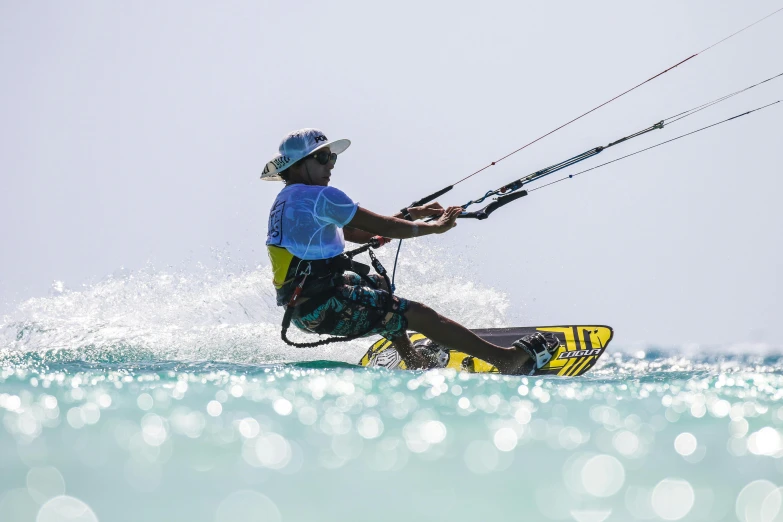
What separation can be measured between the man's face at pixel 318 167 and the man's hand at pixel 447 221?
2.81 feet

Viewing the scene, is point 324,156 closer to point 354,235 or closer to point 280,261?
point 280,261

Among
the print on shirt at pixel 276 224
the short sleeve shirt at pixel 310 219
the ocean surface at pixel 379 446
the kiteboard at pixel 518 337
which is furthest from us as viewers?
the kiteboard at pixel 518 337

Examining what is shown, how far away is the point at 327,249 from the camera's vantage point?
18.6 feet

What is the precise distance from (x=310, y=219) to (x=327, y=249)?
0.85 ft

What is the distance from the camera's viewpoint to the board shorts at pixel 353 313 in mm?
5742

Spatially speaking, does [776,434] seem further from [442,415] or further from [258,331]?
[258,331]

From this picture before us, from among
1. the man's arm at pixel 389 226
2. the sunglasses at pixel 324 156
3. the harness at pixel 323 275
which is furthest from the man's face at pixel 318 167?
the harness at pixel 323 275

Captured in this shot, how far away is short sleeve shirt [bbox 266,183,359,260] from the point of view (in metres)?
5.49

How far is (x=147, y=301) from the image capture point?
9.45m

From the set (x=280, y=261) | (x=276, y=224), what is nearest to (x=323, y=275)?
(x=280, y=261)

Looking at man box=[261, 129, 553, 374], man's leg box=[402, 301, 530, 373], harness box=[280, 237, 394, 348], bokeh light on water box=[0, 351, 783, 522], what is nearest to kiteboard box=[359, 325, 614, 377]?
man's leg box=[402, 301, 530, 373]

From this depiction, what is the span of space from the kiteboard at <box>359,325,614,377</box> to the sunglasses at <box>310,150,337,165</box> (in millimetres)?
1753

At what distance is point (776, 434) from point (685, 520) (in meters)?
1.09

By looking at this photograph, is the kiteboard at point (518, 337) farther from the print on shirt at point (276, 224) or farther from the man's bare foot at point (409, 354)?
the print on shirt at point (276, 224)
